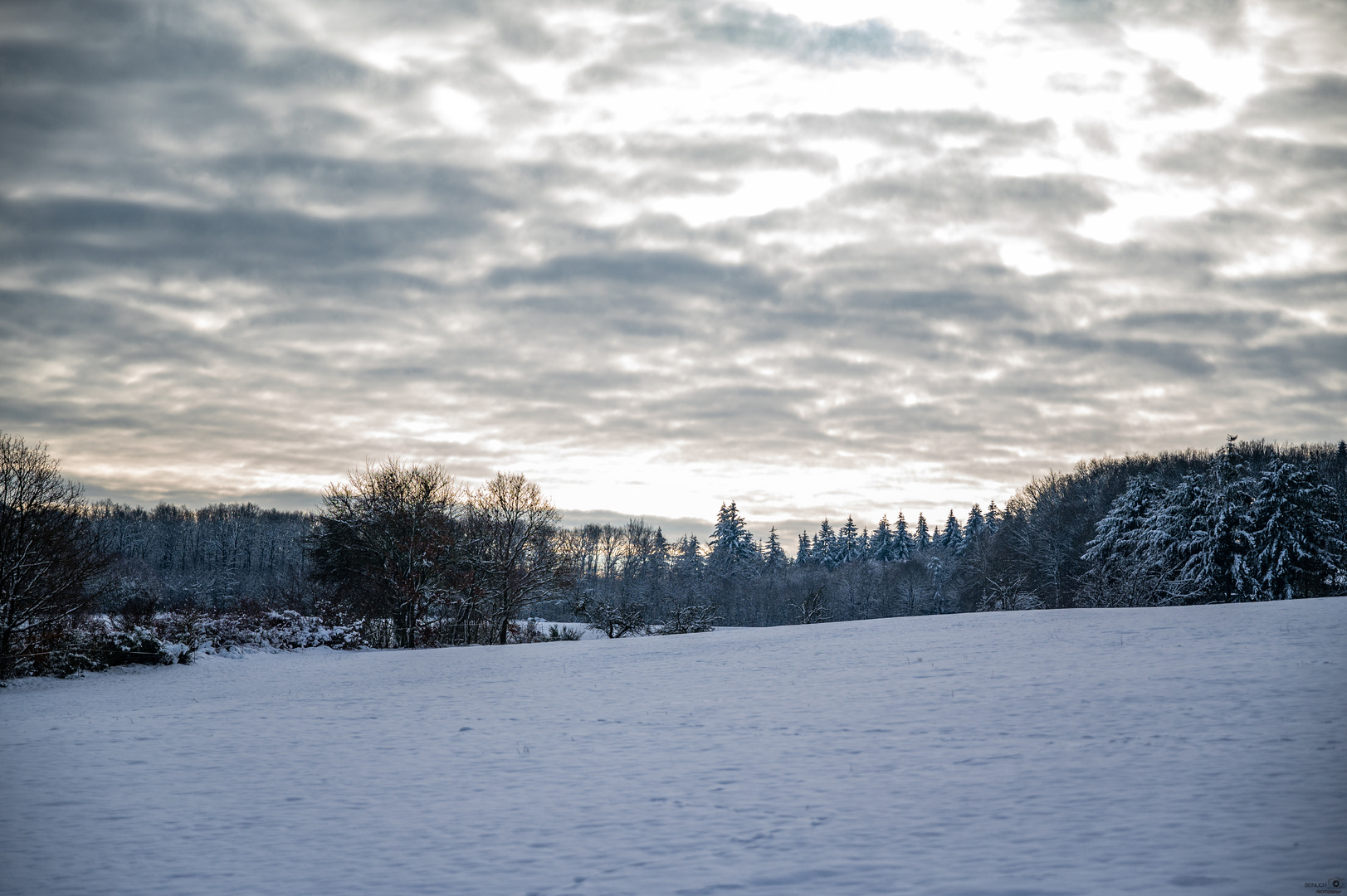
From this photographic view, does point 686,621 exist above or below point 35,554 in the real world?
below

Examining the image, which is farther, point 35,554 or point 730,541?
point 730,541

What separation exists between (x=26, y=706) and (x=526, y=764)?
60.9ft

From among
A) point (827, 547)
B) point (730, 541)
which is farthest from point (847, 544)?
point (730, 541)

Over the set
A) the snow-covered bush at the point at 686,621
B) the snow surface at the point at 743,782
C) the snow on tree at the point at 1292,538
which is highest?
the snow on tree at the point at 1292,538

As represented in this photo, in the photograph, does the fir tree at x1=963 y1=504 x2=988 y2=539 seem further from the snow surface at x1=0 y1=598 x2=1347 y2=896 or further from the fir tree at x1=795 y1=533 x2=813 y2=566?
Result: the snow surface at x1=0 y1=598 x2=1347 y2=896

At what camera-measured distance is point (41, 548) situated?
29.4 m

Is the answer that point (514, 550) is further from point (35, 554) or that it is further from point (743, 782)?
point (743, 782)

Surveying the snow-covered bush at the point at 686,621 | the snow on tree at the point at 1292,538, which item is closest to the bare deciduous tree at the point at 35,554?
the snow-covered bush at the point at 686,621

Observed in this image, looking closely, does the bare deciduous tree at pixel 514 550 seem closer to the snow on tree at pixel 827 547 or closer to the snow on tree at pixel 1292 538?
the snow on tree at pixel 1292 538

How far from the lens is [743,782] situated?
36.4ft

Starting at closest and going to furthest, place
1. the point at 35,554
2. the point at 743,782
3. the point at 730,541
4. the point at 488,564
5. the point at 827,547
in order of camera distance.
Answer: the point at 743,782
the point at 35,554
the point at 488,564
the point at 730,541
the point at 827,547

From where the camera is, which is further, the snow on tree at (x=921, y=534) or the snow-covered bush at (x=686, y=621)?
the snow on tree at (x=921, y=534)

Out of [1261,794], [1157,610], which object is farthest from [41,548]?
[1157,610]

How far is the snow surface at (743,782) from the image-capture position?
24.9 feet
